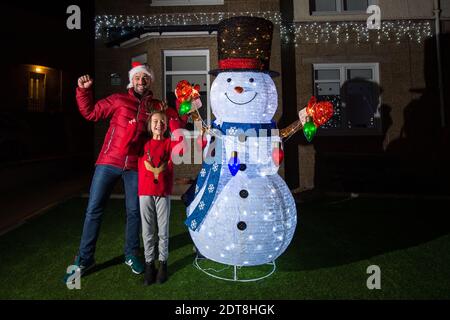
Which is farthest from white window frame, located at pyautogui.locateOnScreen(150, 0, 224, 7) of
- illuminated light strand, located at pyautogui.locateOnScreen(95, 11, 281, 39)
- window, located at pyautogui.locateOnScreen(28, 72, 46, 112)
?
window, located at pyautogui.locateOnScreen(28, 72, 46, 112)

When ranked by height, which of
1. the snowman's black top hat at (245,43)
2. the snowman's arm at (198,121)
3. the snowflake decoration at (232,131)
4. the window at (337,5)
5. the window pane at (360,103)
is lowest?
the snowflake decoration at (232,131)

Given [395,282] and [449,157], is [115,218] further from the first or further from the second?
[449,157]

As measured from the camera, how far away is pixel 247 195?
2.64m

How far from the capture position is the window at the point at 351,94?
851 centimetres

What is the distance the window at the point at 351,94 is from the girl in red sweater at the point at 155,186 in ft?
21.9

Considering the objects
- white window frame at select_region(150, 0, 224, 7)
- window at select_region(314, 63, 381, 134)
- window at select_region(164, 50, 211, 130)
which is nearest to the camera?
white window frame at select_region(150, 0, 224, 7)

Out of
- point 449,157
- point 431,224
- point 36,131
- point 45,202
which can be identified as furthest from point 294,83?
point 36,131

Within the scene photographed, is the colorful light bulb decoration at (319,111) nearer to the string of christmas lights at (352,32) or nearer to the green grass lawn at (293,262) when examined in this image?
the green grass lawn at (293,262)

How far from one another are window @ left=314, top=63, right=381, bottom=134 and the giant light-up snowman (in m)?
6.26

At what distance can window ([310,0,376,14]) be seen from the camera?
8789 millimetres

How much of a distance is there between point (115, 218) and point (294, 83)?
19.6 ft

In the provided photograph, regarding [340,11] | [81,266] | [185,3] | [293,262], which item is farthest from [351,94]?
[81,266]

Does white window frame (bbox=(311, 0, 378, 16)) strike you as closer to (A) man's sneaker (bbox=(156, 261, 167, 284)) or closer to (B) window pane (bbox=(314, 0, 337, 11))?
(B) window pane (bbox=(314, 0, 337, 11))

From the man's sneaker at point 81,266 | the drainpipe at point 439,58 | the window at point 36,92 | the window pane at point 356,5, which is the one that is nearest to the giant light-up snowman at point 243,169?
the man's sneaker at point 81,266
